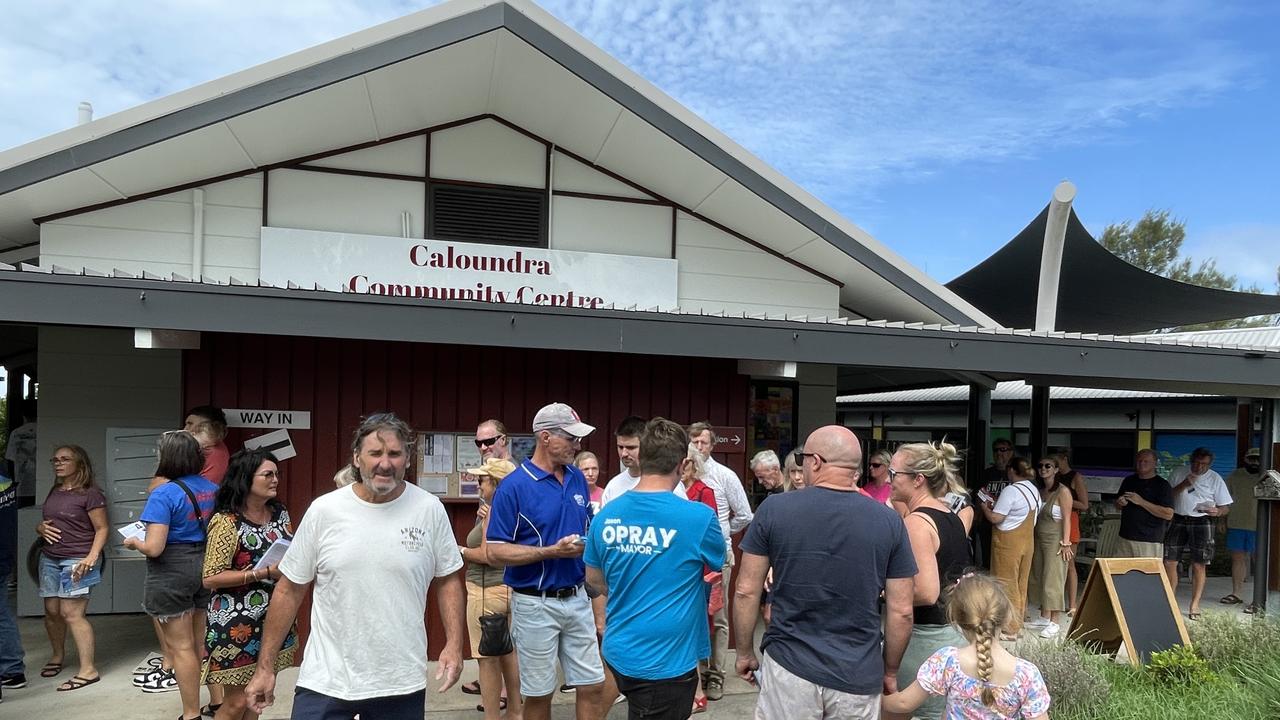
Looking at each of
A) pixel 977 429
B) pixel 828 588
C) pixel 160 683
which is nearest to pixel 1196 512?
pixel 977 429

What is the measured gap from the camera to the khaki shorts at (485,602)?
178 inches

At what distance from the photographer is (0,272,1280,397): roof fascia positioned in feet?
14.7

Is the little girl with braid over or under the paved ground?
over

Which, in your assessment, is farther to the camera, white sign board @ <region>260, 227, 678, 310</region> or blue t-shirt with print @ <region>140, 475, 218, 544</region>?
white sign board @ <region>260, 227, 678, 310</region>

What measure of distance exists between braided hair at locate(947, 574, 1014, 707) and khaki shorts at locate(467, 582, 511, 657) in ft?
8.18

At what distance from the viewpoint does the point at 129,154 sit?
5910 mm

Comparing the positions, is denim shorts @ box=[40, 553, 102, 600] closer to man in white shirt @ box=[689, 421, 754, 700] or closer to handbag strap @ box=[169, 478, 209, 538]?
handbag strap @ box=[169, 478, 209, 538]

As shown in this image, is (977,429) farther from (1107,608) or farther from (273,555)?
(273,555)

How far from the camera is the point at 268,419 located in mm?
5852

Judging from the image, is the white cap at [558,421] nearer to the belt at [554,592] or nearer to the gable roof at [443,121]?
the belt at [554,592]

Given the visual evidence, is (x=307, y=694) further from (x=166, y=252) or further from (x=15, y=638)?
(x=166, y=252)

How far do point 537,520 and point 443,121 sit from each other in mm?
4579

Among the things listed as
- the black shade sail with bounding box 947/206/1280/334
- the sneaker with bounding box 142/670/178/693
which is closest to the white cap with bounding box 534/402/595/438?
the sneaker with bounding box 142/670/178/693

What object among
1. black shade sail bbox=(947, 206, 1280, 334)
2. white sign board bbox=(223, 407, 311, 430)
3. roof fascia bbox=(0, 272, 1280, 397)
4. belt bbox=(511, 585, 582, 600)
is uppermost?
black shade sail bbox=(947, 206, 1280, 334)
